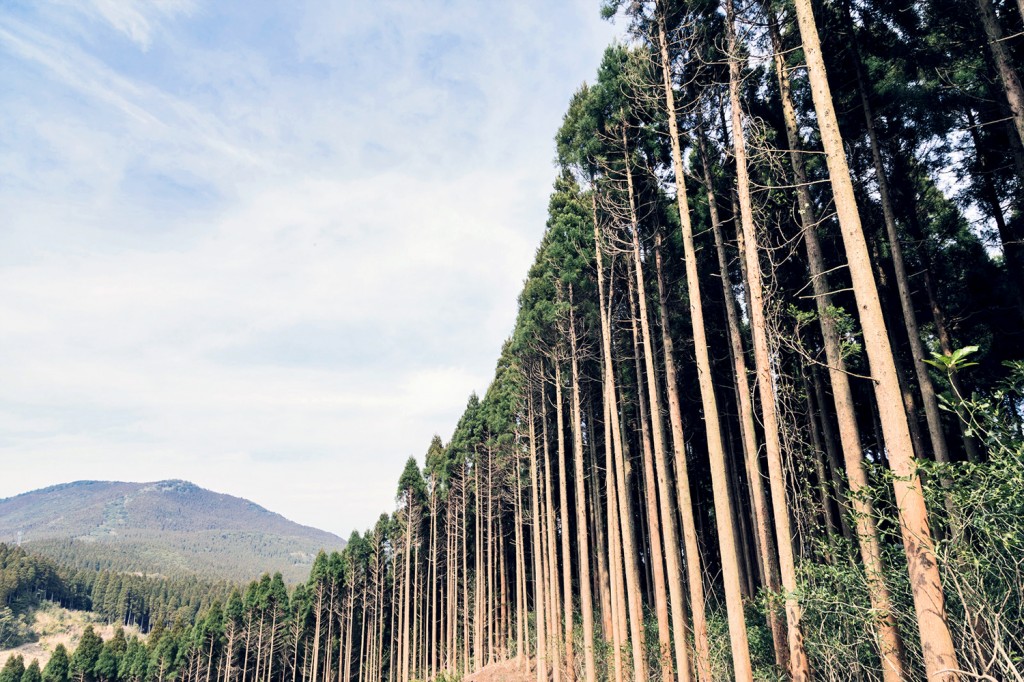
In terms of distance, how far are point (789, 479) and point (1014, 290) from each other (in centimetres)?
696

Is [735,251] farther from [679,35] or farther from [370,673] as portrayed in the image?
[370,673]

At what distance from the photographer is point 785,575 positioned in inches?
287

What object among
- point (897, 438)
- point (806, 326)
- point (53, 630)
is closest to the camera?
point (897, 438)

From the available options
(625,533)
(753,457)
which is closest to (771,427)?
(753,457)

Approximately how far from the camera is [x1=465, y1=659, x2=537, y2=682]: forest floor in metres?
22.5

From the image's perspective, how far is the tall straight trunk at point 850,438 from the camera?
5.88 meters

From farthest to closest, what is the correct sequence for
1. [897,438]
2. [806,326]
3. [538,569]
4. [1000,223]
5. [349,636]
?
[349,636] < [538,569] < [806,326] < [1000,223] < [897,438]

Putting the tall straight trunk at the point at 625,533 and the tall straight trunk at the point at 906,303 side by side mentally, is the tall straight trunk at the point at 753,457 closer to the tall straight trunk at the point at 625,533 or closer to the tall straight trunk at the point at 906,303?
the tall straight trunk at the point at 906,303

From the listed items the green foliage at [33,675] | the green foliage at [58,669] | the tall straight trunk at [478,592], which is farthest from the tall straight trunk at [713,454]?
the green foliage at [33,675]

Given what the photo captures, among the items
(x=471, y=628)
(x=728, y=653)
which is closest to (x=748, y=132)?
(x=728, y=653)

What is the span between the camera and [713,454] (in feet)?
28.0

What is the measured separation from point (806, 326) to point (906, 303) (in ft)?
8.32

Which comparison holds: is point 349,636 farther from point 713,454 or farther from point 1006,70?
point 1006,70

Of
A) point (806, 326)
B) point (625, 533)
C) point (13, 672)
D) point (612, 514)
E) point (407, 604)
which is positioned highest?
point (806, 326)
